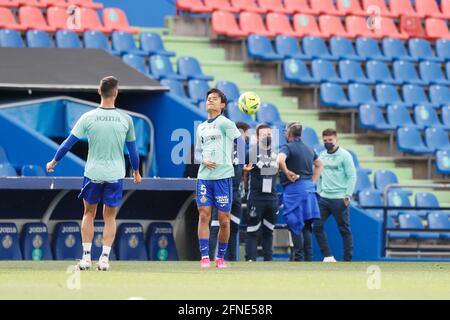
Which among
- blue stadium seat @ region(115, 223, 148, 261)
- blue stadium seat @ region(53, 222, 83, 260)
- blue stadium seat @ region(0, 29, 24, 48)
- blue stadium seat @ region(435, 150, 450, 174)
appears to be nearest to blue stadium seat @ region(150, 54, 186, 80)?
blue stadium seat @ region(0, 29, 24, 48)

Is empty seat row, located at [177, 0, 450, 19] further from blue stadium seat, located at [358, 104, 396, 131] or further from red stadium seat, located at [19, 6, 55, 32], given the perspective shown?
blue stadium seat, located at [358, 104, 396, 131]

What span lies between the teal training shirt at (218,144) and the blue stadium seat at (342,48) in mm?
12102

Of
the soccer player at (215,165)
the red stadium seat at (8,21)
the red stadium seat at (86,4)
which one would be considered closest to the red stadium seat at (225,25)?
the red stadium seat at (86,4)

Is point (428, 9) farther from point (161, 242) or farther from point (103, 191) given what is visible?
point (103, 191)

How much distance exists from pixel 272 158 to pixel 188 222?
1.65 meters

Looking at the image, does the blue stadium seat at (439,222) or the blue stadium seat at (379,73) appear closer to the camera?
the blue stadium seat at (439,222)

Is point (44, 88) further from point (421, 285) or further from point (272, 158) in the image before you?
point (421, 285)

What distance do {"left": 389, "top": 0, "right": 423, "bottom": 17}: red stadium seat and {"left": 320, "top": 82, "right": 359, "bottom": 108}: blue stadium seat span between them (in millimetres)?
4678

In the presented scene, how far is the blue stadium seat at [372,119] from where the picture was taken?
2498cm

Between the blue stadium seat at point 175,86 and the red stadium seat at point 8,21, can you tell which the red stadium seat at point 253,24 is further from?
the red stadium seat at point 8,21

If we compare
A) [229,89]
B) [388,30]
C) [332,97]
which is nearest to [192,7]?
[229,89]

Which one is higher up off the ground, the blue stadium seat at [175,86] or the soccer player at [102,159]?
the blue stadium seat at [175,86]

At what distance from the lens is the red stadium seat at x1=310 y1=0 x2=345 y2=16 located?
28.3 meters
